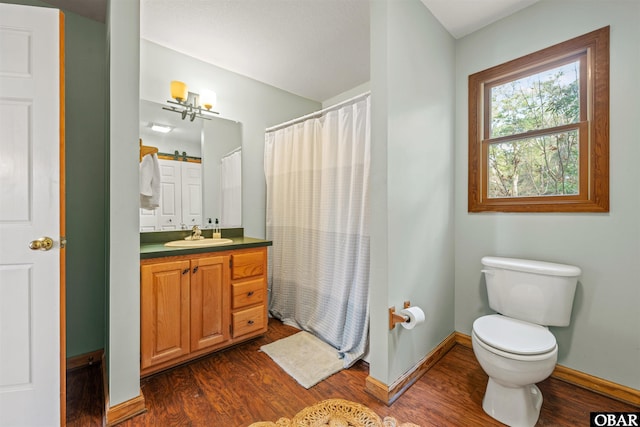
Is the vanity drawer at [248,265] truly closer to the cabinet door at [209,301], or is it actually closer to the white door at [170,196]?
the cabinet door at [209,301]

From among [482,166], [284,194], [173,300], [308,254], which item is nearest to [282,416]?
[173,300]

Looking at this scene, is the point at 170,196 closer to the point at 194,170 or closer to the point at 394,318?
the point at 194,170

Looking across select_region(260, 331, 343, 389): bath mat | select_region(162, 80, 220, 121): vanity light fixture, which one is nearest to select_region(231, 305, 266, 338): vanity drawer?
select_region(260, 331, 343, 389): bath mat

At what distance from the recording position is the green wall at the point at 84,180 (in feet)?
5.93

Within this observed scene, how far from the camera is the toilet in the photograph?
128cm

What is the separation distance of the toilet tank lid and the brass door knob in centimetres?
241

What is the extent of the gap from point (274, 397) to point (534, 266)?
1712 mm

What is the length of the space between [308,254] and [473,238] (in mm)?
1336

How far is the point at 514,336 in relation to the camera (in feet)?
4.70

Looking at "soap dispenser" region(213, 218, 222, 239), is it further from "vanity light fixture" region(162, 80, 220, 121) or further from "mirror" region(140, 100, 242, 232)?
"vanity light fixture" region(162, 80, 220, 121)

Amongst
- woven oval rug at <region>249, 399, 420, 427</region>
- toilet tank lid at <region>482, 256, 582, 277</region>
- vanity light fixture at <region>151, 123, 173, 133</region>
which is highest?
vanity light fixture at <region>151, 123, 173, 133</region>

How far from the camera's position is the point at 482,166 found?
2.03 metres

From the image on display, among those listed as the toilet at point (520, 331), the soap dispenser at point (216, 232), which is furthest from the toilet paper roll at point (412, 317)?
the soap dispenser at point (216, 232)

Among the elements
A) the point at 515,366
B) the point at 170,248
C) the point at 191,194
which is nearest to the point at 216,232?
the point at 191,194
